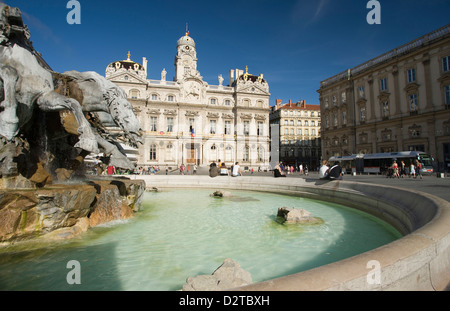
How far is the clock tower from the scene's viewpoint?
139 ft

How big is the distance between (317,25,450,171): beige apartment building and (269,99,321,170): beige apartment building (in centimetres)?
1698

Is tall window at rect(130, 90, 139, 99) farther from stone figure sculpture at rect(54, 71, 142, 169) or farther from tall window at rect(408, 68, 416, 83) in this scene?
tall window at rect(408, 68, 416, 83)

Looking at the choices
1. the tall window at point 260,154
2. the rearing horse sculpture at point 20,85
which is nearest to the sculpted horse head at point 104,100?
the rearing horse sculpture at point 20,85

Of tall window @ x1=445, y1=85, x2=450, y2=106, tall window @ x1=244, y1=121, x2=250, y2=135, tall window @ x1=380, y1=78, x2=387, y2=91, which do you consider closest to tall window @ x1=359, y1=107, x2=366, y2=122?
tall window @ x1=380, y1=78, x2=387, y2=91

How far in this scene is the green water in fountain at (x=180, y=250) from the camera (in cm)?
292

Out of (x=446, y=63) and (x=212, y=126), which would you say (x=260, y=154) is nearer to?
(x=212, y=126)

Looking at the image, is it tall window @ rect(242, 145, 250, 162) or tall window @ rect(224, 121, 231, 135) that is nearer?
tall window @ rect(242, 145, 250, 162)

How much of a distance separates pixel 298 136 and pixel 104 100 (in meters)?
56.6

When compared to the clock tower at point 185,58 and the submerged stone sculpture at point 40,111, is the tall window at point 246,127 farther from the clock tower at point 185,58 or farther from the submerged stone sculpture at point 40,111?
the submerged stone sculpture at point 40,111

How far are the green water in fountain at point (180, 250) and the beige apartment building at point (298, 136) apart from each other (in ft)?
172

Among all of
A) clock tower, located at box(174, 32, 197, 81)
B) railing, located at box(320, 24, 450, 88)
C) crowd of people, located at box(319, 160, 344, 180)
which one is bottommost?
crowd of people, located at box(319, 160, 344, 180)

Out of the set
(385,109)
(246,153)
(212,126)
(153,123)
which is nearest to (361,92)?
(385,109)

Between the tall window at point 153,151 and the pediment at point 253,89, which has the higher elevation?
the pediment at point 253,89

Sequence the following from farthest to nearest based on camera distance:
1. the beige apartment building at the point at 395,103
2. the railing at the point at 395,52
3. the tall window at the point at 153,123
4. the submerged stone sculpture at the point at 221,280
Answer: the tall window at the point at 153,123
the railing at the point at 395,52
the beige apartment building at the point at 395,103
the submerged stone sculpture at the point at 221,280
